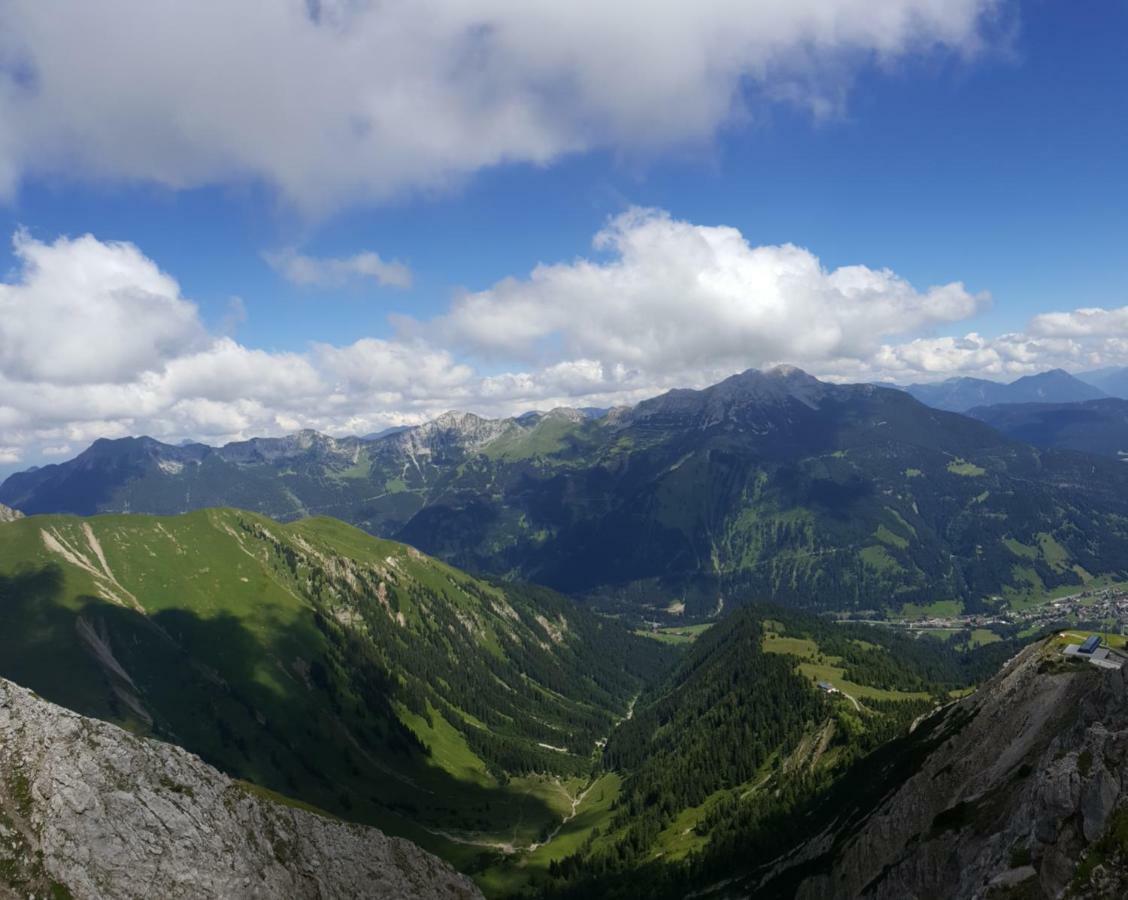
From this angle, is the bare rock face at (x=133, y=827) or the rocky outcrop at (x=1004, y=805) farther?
the bare rock face at (x=133, y=827)

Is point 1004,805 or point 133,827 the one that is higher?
point 133,827

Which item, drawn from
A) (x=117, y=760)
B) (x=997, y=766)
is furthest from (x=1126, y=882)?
(x=117, y=760)

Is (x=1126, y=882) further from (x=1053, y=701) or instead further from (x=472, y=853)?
(x=472, y=853)

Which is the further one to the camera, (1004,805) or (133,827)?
(133,827)

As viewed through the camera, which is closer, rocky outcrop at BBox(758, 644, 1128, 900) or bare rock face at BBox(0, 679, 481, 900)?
rocky outcrop at BBox(758, 644, 1128, 900)
